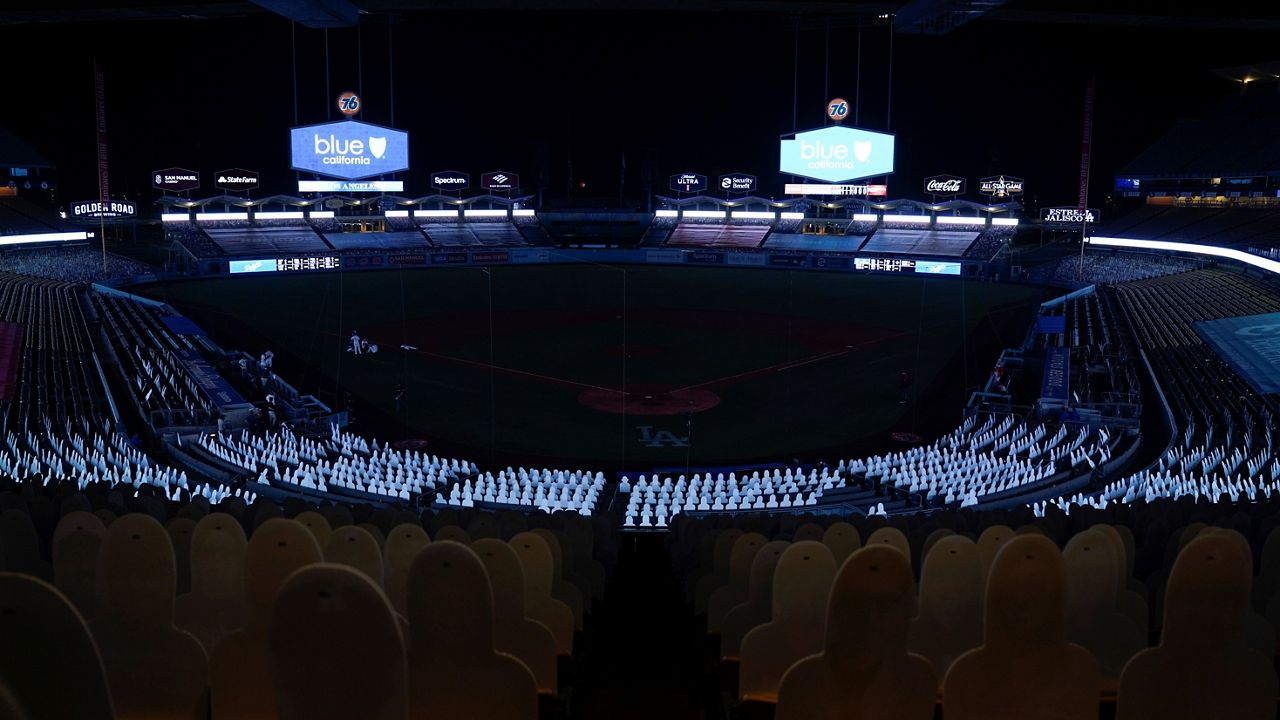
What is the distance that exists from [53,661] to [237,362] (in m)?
31.1

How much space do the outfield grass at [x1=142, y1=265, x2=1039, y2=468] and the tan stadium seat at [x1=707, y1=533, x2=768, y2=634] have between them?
51.9ft

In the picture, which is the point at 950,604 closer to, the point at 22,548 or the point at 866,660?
the point at 866,660

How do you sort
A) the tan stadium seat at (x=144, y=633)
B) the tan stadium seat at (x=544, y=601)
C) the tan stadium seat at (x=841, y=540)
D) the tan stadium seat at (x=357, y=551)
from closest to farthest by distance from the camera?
the tan stadium seat at (x=144, y=633)
the tan stadium seat at (x=357, y=551)
the tan stadium seat at (x=544, y=601)
the tan stadium seat at (x=841, y=540)

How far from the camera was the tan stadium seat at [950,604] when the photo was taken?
474 cm

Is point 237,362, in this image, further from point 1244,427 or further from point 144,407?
point 1244,427

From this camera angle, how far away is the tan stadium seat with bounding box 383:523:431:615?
209 inches

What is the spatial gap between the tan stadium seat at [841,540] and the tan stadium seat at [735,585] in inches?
20.0

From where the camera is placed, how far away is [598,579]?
8.48m

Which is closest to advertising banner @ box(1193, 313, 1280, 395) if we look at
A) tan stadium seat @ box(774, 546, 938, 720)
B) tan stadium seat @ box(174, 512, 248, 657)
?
tan stadium seat @ box(774, 546, 938, 720)

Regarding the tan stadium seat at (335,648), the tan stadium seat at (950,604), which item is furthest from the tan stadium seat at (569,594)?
the tan stadium seat at (335,648)

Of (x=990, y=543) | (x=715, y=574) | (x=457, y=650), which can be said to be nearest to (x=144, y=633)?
(x=457, y=650)

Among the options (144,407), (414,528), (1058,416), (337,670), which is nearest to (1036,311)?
(1058,416)

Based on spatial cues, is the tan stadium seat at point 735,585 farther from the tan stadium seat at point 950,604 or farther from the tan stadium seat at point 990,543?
the tan stadium seat at point 950,604

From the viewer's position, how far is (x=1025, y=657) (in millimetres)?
3236
